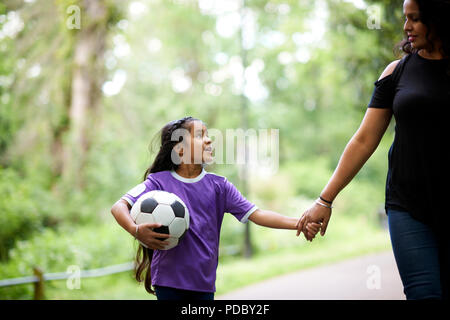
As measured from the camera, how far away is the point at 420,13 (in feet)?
7.86

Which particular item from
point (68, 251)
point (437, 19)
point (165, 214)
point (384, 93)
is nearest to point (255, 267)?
point (68, 251)

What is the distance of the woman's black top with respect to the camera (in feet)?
7.39

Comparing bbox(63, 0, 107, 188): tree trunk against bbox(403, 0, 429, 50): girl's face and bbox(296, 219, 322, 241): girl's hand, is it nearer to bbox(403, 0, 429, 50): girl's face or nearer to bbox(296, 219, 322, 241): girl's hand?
bbox(296, 219, 322, 241): girl's hand

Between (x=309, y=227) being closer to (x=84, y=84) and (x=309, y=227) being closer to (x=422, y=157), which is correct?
(x=422, y=157)

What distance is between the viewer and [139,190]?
3.04 meters

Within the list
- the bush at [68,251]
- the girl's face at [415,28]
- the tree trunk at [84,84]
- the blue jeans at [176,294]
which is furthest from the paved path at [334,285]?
the tree trunk at [84,84]

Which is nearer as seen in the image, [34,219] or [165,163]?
[165,163]

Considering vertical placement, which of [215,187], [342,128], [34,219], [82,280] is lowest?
[82,280]

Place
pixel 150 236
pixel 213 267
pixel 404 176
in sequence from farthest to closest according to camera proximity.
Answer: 1. pixel 213 267
2. pixel 150 236
3. pixel 404 176

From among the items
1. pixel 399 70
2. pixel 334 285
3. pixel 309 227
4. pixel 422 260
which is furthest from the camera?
pixel 334 285

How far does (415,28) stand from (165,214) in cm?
168

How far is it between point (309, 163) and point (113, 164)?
1373 centimetres

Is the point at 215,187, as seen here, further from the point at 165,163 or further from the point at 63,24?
the point at 63,24
